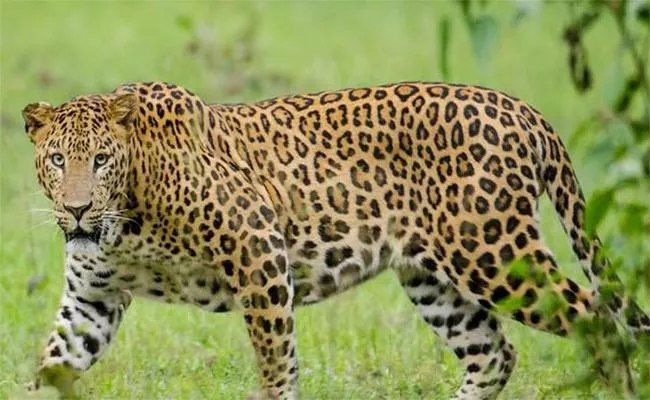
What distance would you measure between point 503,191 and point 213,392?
1.65 m

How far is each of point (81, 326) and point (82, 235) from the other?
572 millimetres

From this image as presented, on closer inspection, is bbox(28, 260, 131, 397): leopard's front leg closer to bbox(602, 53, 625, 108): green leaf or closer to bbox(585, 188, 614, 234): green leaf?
bbox(585, 188, 614, 234): green leaf

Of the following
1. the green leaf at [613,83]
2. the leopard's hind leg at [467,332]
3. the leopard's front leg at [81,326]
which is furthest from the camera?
the leopard's hind leg at [467,332]

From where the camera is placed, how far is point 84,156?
7.55 meters

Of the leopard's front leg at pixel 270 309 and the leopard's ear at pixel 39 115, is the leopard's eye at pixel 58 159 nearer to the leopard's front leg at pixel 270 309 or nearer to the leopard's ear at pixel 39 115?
the leopard's ear at pixel 39 115

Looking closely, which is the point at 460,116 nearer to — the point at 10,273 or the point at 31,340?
the point at 31,340

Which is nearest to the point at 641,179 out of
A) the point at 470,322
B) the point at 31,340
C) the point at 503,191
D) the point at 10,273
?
the point at 503,191

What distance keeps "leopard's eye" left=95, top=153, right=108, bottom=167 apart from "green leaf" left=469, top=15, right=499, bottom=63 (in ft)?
11.3

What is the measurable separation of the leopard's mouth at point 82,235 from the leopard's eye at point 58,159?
0.30m

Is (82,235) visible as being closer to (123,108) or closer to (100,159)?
(100,159)

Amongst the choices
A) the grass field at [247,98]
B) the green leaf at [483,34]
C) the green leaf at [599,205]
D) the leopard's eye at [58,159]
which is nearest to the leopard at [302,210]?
the leopard's eye at [58,159]

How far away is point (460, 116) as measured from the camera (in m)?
7.85

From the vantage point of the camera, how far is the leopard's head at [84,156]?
7.41 meters

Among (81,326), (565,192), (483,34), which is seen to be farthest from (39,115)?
(483,34)
